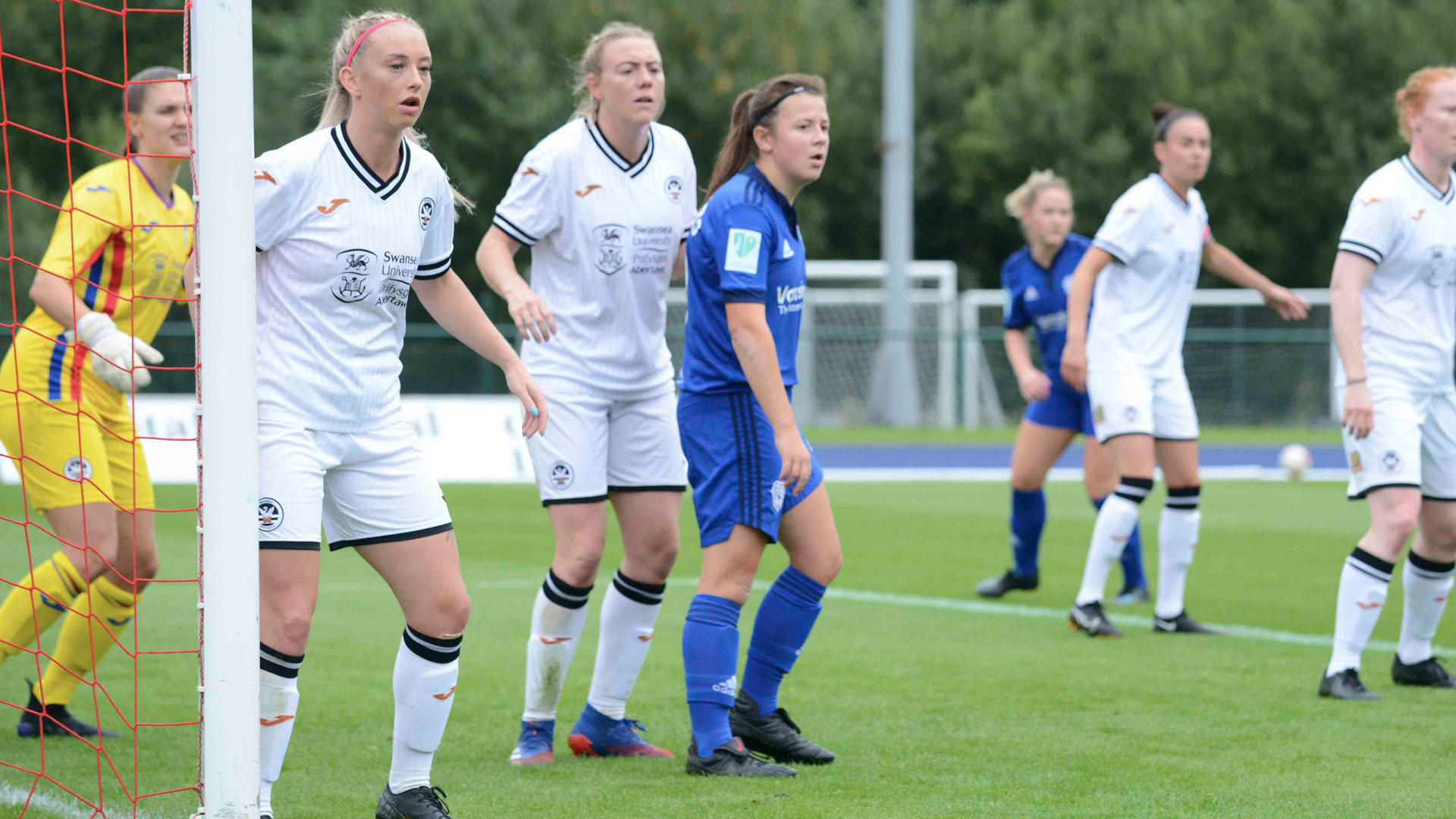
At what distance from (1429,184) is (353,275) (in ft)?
12.8

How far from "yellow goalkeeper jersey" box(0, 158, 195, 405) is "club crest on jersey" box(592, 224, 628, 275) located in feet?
4.18

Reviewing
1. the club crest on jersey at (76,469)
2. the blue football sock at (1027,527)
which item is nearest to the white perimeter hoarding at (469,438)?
the blue football sock at (1027,527)

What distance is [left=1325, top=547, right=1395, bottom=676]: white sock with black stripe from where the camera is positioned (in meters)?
5.56

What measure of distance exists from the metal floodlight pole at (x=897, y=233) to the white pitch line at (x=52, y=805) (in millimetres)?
19496

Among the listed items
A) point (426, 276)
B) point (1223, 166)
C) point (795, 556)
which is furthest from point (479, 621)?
point (1223, 166)

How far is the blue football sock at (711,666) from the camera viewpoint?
4.48 metres

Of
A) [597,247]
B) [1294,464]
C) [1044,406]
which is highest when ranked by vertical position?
[597,247]

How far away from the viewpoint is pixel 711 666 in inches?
Answer: 176

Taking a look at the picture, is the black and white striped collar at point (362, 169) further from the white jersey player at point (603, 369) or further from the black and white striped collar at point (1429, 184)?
the black and white striped collar at point (1429, 184)

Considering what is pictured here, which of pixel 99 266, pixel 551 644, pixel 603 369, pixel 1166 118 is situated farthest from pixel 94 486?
pixel 1166 118

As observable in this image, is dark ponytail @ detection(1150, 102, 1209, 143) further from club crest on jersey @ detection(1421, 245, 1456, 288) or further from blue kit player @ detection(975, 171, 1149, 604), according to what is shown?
club crest on jersey @ detection(1421, 245, 1456, 288)

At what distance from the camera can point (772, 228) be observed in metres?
4.49

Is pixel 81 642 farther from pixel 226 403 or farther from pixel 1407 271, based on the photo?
pixel 1407 271

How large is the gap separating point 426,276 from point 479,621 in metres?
3.77
